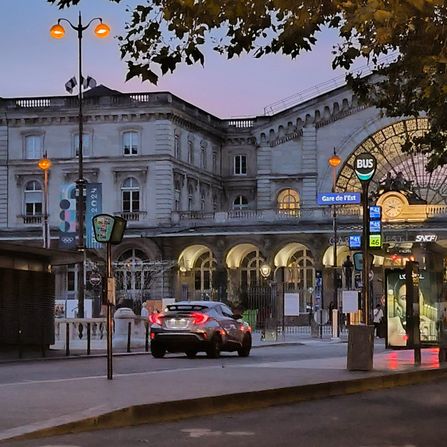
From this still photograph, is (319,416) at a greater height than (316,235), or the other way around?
(316,235)

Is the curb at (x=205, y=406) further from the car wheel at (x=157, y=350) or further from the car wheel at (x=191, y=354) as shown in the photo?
the car wheel at (x=157, y=350)

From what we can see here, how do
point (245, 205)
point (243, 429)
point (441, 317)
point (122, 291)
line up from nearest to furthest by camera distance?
point (243, 429) < point (441, 317) < point (122, 291) < point (245, 205)

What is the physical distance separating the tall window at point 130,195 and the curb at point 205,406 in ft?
201

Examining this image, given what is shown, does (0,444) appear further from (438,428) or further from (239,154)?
(239,154)

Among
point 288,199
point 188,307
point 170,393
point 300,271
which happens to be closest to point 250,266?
point 300,271

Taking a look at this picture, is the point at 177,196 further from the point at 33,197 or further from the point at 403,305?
the point at 403,305

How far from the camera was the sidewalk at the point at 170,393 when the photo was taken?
499 inches

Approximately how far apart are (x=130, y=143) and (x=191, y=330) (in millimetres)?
51441

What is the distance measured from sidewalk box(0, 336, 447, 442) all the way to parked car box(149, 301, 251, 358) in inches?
310

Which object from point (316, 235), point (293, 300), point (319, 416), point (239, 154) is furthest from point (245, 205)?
point (319, 416)

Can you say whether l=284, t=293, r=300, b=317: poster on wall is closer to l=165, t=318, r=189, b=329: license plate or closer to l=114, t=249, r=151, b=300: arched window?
l=165, t=318, r=189, b=329: license plate

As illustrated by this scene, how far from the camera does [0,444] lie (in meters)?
11.0

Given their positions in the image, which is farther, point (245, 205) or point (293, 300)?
point (245, 205)

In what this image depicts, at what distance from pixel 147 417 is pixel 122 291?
61.5 m
